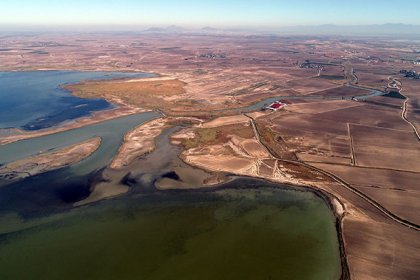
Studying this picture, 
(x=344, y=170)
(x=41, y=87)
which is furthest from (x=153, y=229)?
(x=41, y=87)

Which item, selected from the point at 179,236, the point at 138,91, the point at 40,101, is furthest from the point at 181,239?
the point at 40,101

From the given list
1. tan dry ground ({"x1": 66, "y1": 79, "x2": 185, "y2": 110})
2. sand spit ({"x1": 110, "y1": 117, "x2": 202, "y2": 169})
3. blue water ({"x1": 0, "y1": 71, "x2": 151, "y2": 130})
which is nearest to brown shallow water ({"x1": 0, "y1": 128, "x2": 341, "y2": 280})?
sand spit ({"x1": 110, "y1": 117, "x2": 202, "y2": 169})

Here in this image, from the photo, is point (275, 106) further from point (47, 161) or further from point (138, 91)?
point (47, 161)

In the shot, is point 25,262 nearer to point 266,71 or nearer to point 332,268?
point 332,268

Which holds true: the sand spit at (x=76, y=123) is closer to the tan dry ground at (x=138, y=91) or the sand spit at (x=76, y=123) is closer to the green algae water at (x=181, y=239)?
the tan dry ground at (x=138, y=91)

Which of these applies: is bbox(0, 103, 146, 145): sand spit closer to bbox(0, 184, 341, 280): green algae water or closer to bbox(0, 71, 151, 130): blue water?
bbox(0, 71, 151, 130): blue water
